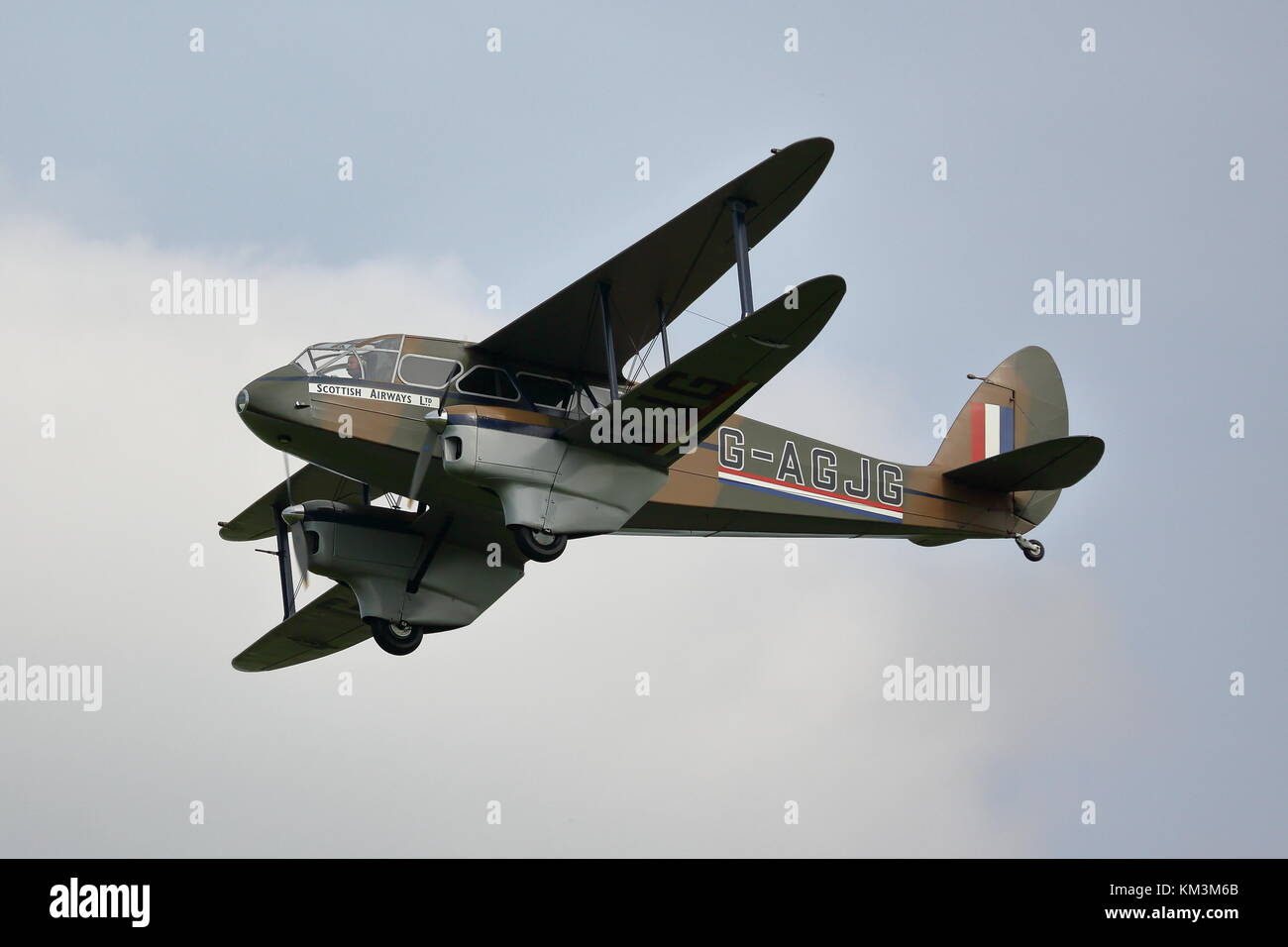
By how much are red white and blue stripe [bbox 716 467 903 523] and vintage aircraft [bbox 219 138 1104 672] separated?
0.10ft

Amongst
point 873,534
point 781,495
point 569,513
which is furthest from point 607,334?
point 873,534

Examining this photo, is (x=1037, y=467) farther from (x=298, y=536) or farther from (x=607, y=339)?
(x=298, y=536)

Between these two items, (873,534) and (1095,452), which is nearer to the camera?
(1095,452)

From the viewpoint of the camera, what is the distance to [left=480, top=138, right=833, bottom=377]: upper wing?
2034 centimetres

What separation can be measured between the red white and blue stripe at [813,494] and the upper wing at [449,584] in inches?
141

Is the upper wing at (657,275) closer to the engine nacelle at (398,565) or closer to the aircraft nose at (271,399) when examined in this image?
the aircraft nose at (271,399)

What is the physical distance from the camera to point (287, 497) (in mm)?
26047

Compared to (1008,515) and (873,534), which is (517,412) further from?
(1008,515)

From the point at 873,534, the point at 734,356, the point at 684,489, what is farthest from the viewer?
the point at 873,534

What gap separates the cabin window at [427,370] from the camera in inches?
837

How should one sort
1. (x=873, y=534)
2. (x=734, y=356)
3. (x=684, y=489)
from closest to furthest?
(x=734, y=356)
(x=684, y=489)
(x=873, y=534)

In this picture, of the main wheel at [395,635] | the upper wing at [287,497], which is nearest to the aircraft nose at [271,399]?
the main wheel at [395,635]

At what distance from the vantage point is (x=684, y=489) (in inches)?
908

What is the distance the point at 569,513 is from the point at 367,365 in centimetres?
334
